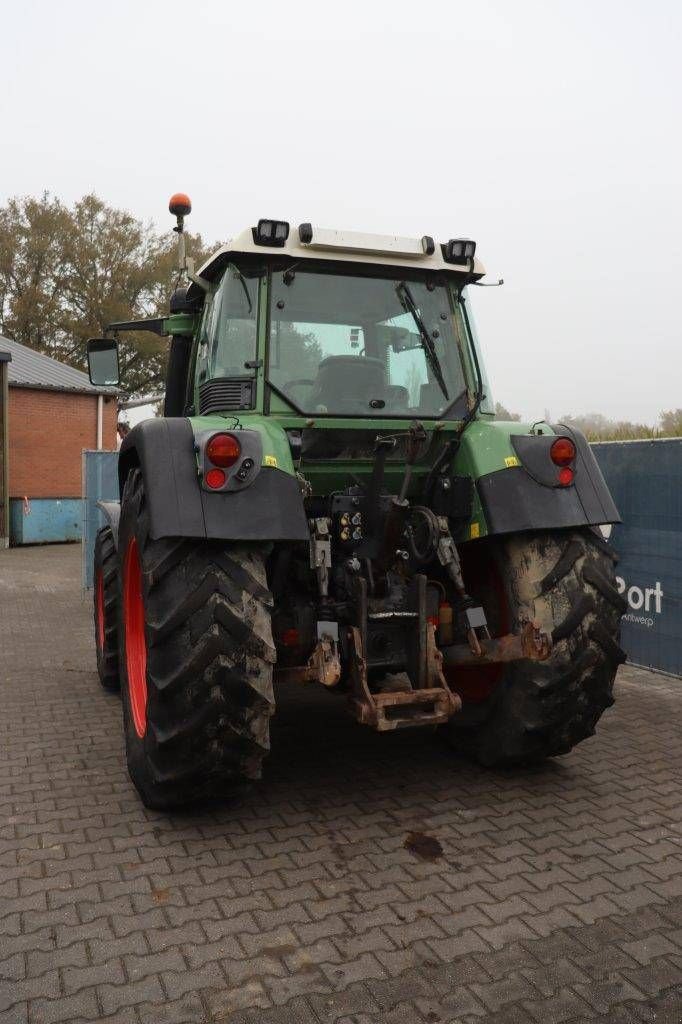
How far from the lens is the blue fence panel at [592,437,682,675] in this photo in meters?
6.43

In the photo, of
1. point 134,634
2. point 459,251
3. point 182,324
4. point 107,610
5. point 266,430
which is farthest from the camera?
point 107,610

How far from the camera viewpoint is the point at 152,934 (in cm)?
275

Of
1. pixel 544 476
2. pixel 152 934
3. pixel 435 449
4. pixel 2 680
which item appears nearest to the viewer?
pixel 152 934

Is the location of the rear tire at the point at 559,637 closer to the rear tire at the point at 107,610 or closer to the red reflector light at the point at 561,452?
the red reflector light at the point at 561,452

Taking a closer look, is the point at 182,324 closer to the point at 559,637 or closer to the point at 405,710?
the point at 405,710

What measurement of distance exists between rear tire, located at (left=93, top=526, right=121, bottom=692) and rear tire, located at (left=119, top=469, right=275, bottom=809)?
7.73 ft

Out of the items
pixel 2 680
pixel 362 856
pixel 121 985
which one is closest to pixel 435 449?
pixel 362 856

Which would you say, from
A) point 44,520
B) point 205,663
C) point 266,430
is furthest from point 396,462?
point 44,520

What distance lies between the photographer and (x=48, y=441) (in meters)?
19.9

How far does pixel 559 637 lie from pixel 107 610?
3389 mm

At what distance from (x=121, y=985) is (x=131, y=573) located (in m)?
2.18

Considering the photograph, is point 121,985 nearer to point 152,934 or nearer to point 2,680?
point 152,934

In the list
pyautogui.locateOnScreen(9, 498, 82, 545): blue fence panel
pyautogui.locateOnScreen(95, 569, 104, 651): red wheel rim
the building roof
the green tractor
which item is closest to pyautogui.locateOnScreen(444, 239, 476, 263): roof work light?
the green tractor

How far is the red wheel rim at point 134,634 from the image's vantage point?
13.5ft
